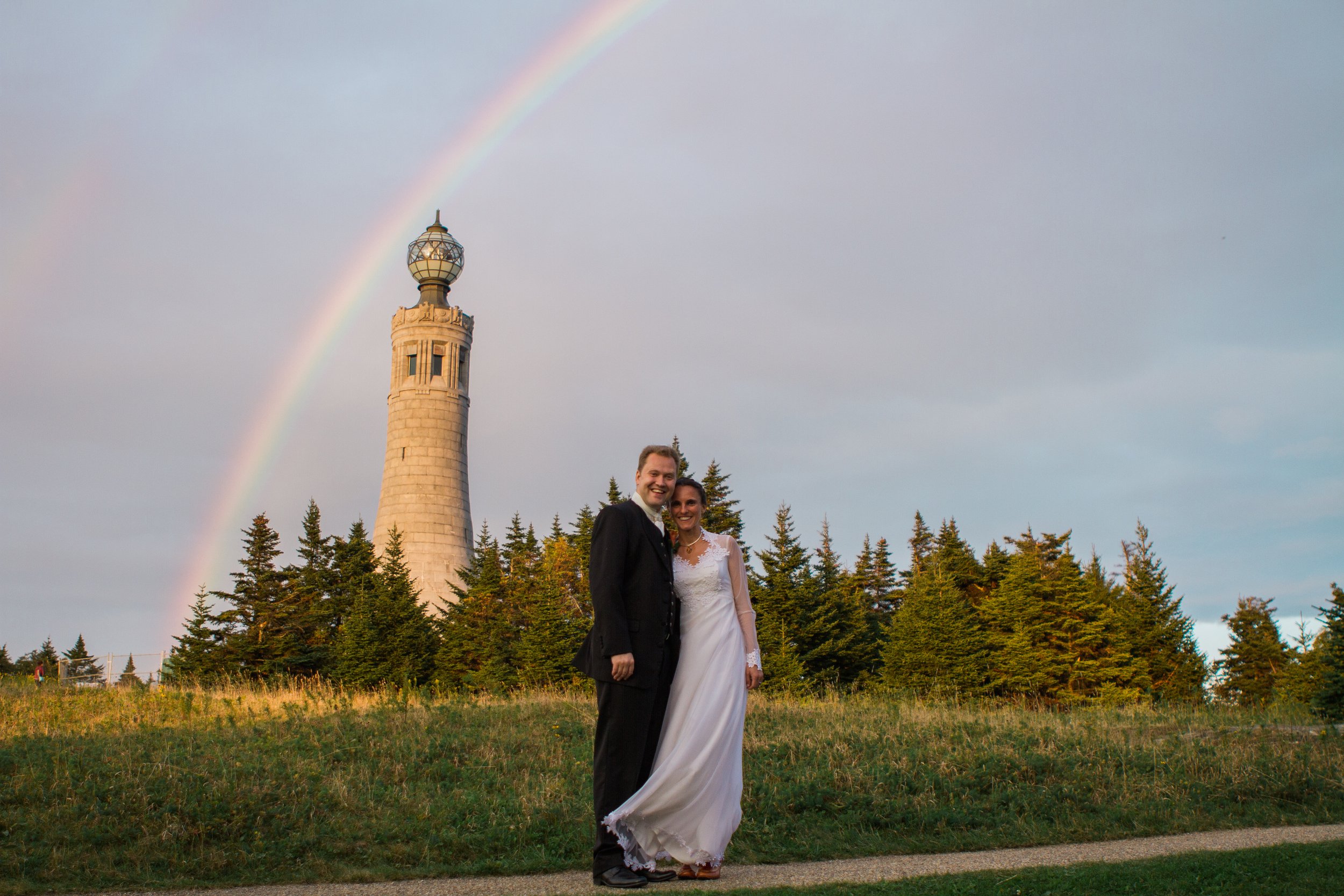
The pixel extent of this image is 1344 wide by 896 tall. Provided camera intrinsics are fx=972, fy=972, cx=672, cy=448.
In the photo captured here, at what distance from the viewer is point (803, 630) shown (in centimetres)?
3412

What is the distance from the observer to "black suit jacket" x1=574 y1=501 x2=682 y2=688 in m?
5.84

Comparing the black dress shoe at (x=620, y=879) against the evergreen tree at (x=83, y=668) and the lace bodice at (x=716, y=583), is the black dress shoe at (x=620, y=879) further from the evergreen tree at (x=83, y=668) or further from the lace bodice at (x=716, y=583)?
the evergreen tree at (x=83, y=668)

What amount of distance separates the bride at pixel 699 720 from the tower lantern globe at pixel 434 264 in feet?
160

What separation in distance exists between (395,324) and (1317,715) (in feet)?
148

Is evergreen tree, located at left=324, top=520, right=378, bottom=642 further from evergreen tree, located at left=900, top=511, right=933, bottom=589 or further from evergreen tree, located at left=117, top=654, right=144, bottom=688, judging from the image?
evergreen tree, located at left=900, top=511, right=933, bottom=589

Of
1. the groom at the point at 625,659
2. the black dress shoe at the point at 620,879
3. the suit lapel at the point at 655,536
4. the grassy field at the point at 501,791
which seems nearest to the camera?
the black dress shoe at the point at 620,879

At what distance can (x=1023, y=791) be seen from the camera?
8.80 metres

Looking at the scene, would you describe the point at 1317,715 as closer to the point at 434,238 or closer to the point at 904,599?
the point at 904,599

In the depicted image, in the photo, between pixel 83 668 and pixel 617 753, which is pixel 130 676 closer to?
pixel 83 668

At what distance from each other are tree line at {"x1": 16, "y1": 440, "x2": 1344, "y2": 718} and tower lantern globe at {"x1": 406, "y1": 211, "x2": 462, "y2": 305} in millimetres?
14955

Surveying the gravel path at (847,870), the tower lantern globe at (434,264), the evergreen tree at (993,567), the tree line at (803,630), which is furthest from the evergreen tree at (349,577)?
the gravel path at (847,870)

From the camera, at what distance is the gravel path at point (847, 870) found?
5.94m

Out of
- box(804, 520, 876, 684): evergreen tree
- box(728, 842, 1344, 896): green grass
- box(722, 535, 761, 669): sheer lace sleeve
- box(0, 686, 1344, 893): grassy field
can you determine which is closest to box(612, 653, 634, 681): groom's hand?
box(722, 535, 761, 669): sheer lace sleeve

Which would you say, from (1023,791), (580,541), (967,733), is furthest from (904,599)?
(1023,791)
